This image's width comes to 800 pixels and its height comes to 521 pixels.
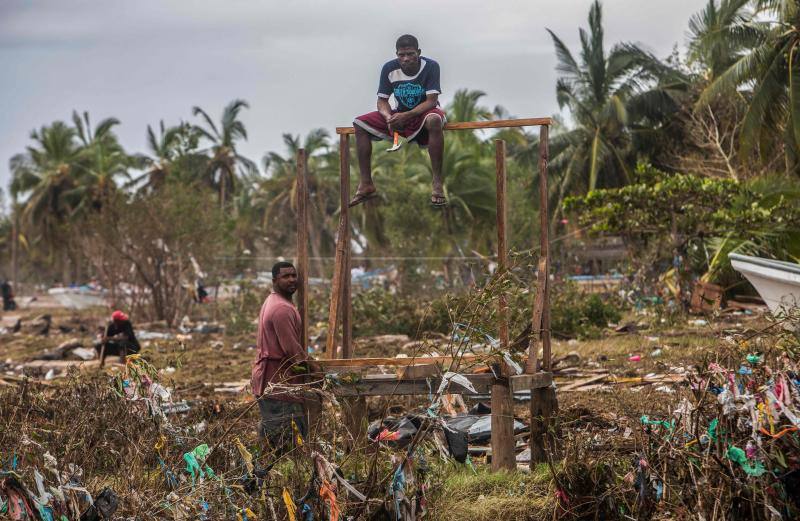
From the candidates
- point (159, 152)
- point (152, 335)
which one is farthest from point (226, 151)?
point (152, 335)

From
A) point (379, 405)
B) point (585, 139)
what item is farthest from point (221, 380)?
point (585, 139)

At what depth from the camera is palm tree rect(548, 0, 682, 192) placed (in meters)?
28.0

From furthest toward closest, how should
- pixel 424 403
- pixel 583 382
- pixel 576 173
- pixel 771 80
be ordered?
pixel 576 173
pixel 771 80
pixel 583 382
pixel 424 403

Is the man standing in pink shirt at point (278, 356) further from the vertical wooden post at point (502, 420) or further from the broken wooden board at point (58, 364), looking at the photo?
the broken wooden board at point (58, 364)

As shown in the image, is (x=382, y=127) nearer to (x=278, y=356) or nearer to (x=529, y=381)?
(x=278, y=356)

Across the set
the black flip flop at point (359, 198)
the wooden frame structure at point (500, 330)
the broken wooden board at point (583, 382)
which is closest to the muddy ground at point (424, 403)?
the broken wooden board at point (583, 382)

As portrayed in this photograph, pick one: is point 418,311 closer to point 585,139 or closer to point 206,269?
point 206,269

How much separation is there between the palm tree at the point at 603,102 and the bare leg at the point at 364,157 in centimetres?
2131

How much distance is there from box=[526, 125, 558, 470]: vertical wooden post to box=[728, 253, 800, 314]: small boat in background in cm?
454

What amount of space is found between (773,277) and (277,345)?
6924 millimetres

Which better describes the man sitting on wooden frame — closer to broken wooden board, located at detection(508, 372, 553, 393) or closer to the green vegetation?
broken wooden board, located at detection(508, 372, 553, 393)

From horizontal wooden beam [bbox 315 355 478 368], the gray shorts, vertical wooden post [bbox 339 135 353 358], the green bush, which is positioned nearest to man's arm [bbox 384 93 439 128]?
vertical wooden post [bbox 339 135 353 358]

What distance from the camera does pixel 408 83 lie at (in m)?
6.55

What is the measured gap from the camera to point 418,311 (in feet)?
54.7
